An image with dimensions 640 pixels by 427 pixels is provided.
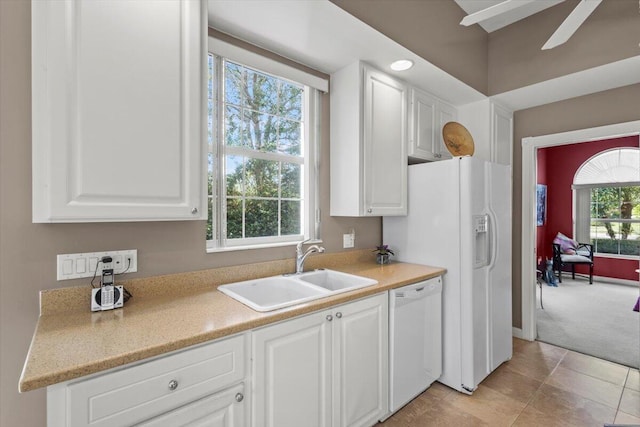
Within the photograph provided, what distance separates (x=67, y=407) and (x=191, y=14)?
5.05 ft

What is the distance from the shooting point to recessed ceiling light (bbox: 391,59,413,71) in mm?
2236

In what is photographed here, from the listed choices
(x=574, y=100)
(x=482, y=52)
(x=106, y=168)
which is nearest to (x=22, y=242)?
(x=106, y=168)

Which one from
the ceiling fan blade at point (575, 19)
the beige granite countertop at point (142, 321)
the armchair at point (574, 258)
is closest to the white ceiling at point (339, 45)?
the ceiling fan blade at point (575, 19)

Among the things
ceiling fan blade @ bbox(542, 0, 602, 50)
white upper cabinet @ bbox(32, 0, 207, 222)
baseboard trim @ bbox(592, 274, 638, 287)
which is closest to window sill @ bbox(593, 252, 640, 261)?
baseboard trim @ bbox(592, 274, 638, 287)

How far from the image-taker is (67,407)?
0.89 m

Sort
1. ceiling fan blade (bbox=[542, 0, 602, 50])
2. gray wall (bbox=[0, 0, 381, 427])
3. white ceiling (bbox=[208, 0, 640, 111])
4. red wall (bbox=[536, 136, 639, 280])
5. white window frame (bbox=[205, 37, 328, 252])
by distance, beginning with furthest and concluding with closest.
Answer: red wall (bbox=[536, 136, 639, 280]) → white window frame (bbox=[205, 37, 328, 252]) → white ceiling (bbox=[208, 0, 640, 111]) → ceiling fan blade (bbox=[542, 0, 602, 50]) → gray wall (bbox=[0, 0, 381, 427])

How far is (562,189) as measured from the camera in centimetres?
620

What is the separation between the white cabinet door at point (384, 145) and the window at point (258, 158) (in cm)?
42

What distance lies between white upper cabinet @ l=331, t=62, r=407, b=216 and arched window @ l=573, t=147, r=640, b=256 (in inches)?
217

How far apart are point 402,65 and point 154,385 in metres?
2.39

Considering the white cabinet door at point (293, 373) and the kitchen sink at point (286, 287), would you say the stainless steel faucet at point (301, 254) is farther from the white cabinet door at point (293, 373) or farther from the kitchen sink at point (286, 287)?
the white cabinet door at point (293, 373)

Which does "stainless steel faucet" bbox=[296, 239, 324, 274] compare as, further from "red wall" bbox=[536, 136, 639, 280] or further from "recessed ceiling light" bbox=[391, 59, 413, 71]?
"red wall" bbox=[536, 136, 639, 280]

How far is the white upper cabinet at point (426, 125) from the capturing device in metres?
2.66

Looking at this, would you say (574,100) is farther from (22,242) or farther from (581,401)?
(22,242)
